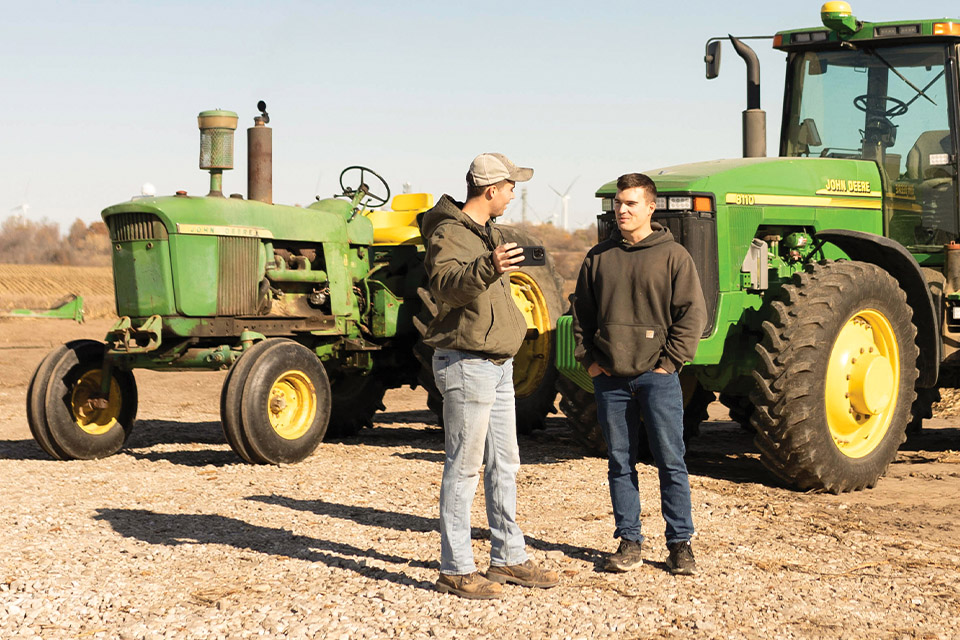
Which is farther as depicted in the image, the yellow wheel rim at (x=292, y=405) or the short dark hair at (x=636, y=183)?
the yellow wheel rim at (x=292, y=405)

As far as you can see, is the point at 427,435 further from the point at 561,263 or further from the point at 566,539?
the point at 561,263

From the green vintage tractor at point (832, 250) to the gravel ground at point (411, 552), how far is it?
1.49 ft

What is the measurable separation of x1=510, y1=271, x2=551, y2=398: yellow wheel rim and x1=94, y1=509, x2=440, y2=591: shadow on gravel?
12.1 feet

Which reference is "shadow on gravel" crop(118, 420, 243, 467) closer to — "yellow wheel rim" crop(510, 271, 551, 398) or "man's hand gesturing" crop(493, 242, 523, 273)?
"yellow wheel rim" crop(510, 271, 551, 398)

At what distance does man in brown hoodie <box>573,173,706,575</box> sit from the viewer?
546 cm

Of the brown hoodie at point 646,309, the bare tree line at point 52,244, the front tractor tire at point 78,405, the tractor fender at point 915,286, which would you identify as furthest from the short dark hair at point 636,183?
the bare tree line at point 52,244

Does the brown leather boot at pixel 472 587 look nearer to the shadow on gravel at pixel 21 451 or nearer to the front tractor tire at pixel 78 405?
the front tractor tire at pixel 78 405

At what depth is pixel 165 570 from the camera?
5.61m

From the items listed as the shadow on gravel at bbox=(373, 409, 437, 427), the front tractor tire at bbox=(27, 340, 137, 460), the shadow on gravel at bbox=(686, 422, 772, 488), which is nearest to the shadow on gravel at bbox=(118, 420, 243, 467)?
the front tractor tire at bbox=(27, 340, 137, 460)

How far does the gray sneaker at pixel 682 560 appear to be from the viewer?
541cm

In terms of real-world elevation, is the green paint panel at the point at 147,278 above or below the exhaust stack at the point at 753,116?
below

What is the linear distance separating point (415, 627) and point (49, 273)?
95.2ft

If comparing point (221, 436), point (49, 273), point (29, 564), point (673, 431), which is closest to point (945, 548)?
point (673, 431)

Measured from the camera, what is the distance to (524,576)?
521 cm
